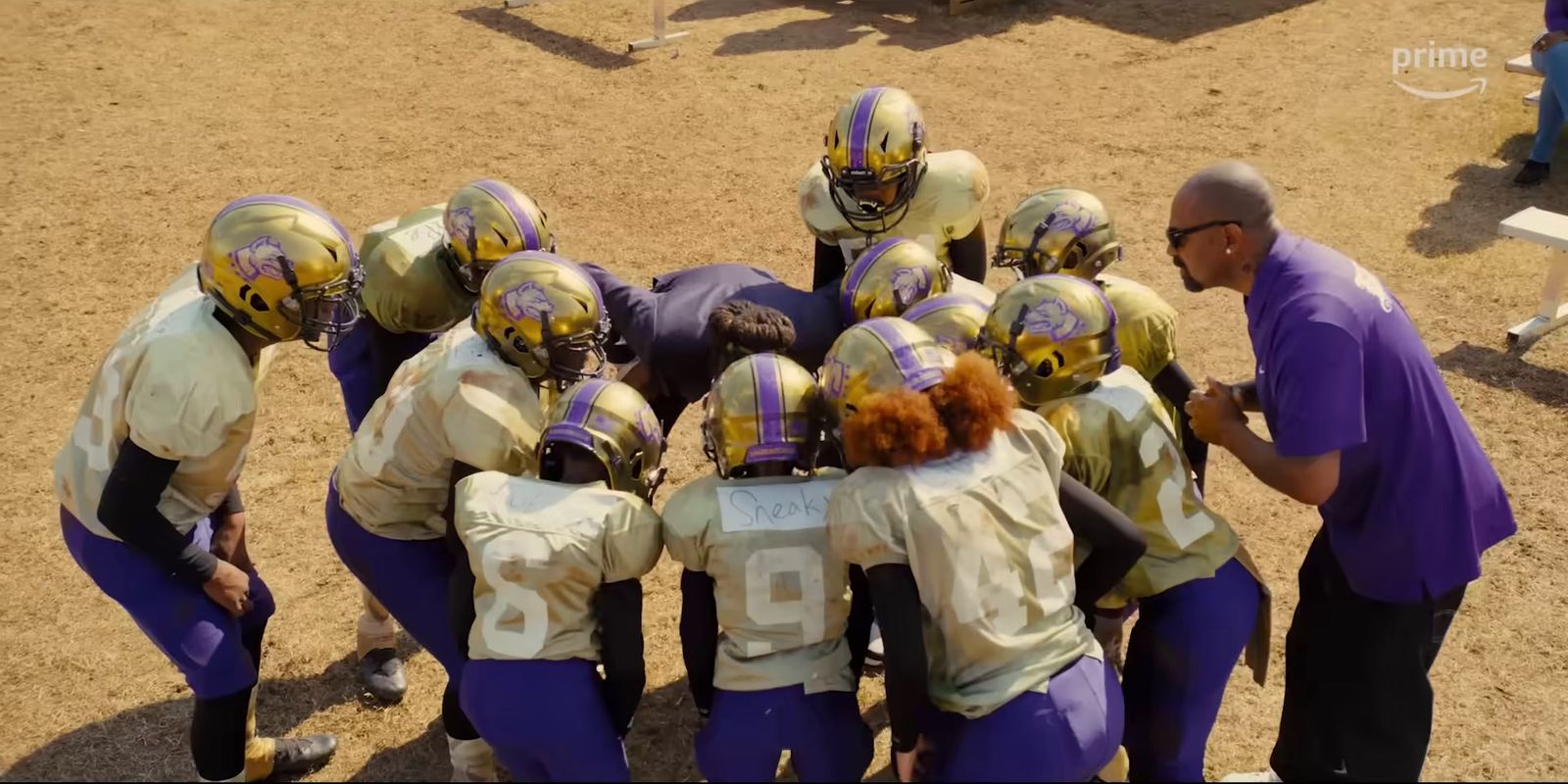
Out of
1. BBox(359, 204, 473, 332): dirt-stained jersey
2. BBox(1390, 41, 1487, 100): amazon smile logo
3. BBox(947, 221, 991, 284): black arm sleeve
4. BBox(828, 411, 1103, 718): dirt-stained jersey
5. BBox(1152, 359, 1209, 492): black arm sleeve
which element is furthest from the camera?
BBox(1390, 41, 1487, 100): amazon smile logo

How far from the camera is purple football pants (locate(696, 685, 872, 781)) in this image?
4.06 m

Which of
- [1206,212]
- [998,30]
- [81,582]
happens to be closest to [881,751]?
[1206,212]

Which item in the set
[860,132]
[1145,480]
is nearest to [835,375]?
[1145,480]

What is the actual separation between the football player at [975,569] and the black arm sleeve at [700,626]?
57 cm

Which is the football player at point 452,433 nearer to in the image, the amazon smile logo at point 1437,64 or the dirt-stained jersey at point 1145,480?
the dirt-stained jersey at point 1145,480

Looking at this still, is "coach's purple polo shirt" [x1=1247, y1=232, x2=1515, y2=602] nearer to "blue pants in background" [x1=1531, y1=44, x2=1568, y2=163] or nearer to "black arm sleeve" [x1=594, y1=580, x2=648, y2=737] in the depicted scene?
"black arm sleeve" [x1=594, y1=580, x2=648, y2=737]

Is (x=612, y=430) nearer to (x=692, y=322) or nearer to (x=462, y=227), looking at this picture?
(x=692, y=322)

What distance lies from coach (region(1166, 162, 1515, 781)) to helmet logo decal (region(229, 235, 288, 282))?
10.5ft

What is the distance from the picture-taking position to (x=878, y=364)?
417 cm

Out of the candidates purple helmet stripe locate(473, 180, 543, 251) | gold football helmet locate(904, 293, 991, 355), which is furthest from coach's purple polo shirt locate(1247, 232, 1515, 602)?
purple helmet stripe locate(473, 180, 543, 251)

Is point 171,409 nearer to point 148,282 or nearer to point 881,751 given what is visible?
point 881,751

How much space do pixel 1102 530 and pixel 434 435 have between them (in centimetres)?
238

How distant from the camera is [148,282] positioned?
9.10 meters

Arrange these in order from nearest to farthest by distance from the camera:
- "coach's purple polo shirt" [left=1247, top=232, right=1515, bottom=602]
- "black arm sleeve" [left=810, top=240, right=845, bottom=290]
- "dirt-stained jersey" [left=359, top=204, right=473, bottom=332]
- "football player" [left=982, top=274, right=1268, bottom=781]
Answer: "coach's purple polo shirt" [left=1247, top=232, right=1515, bottom=602], "football player" [left=982, top=274, right=1268, bottom=781], "dirt-stained jersey" [left=359, top=204, right=473, bottom=332], "black arm sleeve" [left=810, top=240, right=845, bottom=290]
